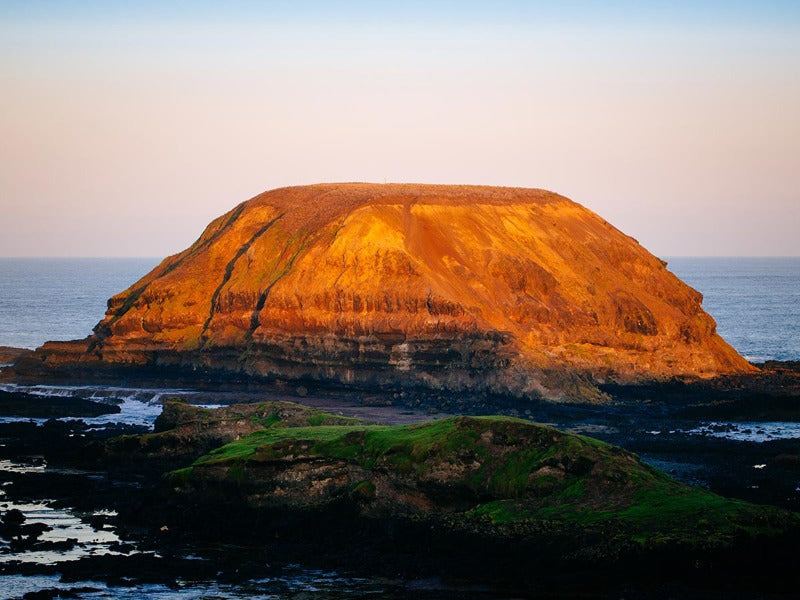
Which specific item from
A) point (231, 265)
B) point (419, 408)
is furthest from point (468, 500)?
point (231, 265)

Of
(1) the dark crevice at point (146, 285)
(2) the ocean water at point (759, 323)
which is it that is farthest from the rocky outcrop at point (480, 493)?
(2) the ocean water at point (759, 323)

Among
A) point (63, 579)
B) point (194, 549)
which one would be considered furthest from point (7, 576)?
point (194, 549)

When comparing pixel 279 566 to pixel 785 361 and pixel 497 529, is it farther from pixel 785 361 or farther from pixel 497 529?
pixel 785 361

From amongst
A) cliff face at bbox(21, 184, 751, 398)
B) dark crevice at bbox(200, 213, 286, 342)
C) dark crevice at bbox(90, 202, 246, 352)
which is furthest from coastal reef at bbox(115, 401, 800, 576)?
dark crevice at bbox(90, 202, 246, 352)

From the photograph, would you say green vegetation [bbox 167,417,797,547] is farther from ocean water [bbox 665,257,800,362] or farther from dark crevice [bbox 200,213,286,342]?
ocean water [bbox 665,257,800,362]

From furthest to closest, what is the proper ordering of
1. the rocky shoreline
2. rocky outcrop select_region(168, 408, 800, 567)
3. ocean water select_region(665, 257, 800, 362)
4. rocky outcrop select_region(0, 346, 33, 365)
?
ocean water select_region(665, 257, 800, 362), rocky outcrop select_region(0, 346, 33, 365), rocky outcrop select_region(168, 408, 800, 567), the rocky shoreline

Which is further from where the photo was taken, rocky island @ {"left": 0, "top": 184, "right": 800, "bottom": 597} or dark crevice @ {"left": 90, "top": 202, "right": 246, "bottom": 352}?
dark crevice @ {"left": 90, "top": 202, "right": 246, "bottom": 352}

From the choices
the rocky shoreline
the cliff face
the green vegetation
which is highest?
the cliff face

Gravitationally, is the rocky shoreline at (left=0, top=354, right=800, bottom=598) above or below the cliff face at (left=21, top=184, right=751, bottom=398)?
below

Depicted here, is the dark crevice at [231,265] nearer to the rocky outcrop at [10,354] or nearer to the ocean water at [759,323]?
the rocky outcrop at [10,354]

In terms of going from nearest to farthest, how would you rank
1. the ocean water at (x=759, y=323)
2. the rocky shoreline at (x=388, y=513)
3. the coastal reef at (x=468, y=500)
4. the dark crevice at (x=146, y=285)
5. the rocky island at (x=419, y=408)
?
the rocky shoreline at (x=388, y=513), the coastal reef at (x=468, y=500), the rocky island at (x=419, y=408), the dark crevice at (x=146, y=285), the ocean water at (x=759, y=323)
